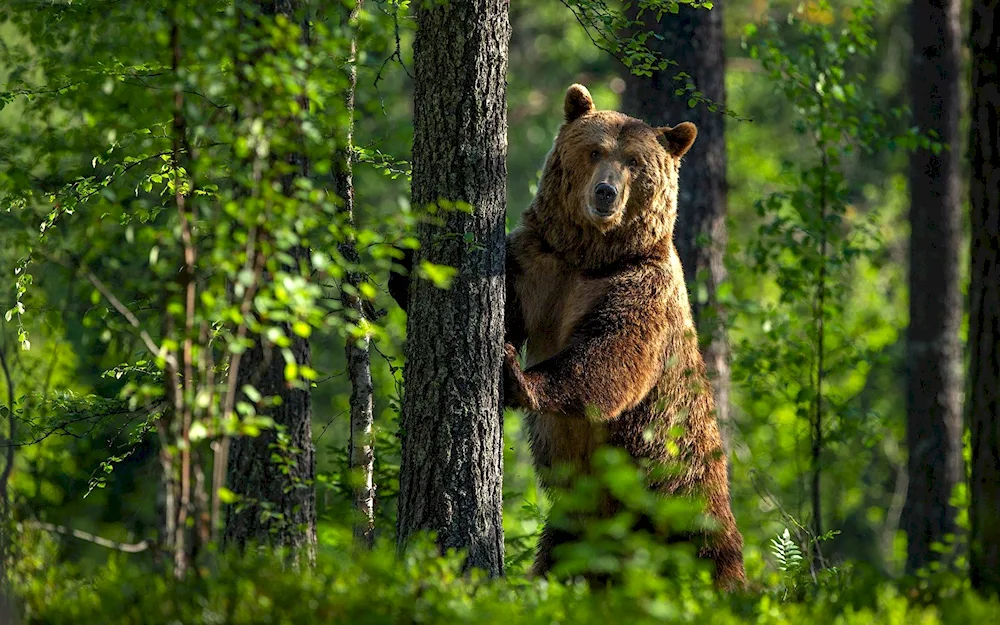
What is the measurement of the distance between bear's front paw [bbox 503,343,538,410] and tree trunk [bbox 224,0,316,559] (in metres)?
0.84

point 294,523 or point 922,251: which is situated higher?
point 922,251

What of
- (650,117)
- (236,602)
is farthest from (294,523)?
(650,117)

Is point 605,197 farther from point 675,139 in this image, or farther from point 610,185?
point 675,139

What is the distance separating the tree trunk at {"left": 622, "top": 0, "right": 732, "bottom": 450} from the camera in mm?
8406

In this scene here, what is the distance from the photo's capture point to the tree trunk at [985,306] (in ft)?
14.9

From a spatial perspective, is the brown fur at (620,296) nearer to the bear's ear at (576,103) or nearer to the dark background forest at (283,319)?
the bear's ear at (576,103)

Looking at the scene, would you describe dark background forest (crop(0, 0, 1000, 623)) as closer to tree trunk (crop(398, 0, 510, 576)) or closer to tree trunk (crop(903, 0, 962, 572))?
tree trunk (crop(398, 0, 510, 576))

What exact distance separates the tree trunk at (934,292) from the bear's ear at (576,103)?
526 centimetres

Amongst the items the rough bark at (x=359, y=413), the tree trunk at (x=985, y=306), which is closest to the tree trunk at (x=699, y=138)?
the rough bark at (x=359, y=413)

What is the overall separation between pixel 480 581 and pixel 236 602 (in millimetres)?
1133

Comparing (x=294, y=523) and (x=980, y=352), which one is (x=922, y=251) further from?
(x=294, y=523)

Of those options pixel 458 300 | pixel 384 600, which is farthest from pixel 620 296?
pixel 384 600

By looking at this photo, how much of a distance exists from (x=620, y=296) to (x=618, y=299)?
3 centimetres

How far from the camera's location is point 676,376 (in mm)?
6242
